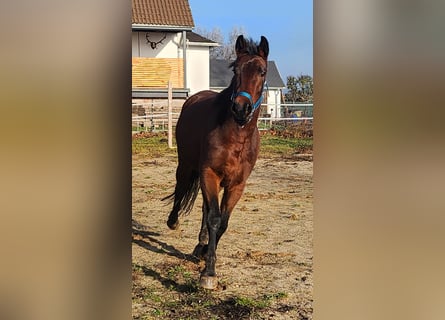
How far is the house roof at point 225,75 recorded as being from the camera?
5.70ft

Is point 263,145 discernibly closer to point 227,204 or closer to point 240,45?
point 227,204

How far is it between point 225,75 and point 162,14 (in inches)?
12.1

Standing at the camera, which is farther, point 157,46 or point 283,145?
point 283,145

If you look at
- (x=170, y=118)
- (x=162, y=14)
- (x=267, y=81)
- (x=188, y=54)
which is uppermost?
(x=162, y=14)

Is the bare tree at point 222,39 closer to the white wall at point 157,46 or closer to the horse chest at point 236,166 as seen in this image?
the white wall at point 157,46

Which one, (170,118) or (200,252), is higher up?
(170,118)

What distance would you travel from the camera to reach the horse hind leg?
69.5 inches

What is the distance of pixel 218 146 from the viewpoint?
1730mm

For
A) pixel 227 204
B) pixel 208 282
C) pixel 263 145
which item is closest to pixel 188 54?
pixel 263 145

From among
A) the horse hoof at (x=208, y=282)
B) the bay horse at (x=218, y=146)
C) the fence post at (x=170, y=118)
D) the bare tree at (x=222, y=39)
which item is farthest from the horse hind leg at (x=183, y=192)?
the bare tree at (x=222, y=39)

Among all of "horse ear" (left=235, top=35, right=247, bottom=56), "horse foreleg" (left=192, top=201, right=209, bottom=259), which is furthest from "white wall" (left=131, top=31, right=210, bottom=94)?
"horse foreleg" (left=192, top=201, right=209, bottom=259)
